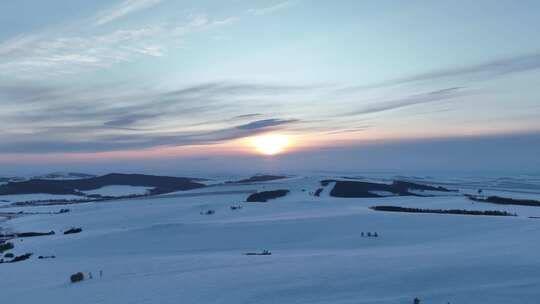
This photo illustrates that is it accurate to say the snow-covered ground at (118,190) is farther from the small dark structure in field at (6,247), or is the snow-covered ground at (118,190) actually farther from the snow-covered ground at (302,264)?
the snow-covered ground at (302,264)

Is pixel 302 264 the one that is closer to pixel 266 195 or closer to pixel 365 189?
pixel 266 195

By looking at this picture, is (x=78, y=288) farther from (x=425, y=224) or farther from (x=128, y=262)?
(x=425, y=224)

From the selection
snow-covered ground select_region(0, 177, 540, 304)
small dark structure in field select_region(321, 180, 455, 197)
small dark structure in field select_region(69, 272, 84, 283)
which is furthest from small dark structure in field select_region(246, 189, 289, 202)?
small dark structure in field select_region(69, 272, 84, 283)

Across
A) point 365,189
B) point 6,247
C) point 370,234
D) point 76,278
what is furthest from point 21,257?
point 365,189

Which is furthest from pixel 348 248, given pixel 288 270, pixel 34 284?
pixel 34 284

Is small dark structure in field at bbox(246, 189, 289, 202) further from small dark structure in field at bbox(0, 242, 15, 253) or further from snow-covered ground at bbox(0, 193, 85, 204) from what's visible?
snow-covered ground at bbox(0, 193, 85, 204)

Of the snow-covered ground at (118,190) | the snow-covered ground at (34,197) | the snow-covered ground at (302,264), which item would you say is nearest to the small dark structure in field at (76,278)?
the snow-covered ground at (302,264)
